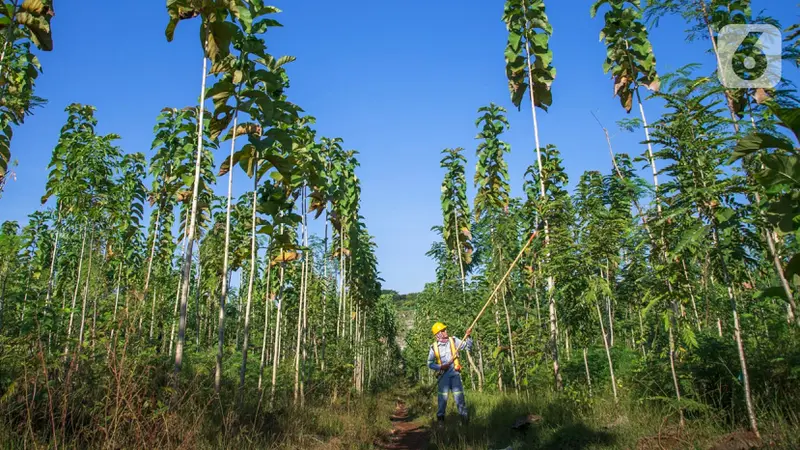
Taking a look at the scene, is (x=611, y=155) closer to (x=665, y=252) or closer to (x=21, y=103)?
(x=665, y=252)

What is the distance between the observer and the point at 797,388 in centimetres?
591

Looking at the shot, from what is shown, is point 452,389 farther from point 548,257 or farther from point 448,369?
point 548,257

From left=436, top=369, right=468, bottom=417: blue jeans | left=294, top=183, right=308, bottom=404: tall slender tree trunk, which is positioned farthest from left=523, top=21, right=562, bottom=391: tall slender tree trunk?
left=294, top=183, right=308, bottom=404: tall slender tree trunk

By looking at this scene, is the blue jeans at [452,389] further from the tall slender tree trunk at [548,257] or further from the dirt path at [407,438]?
the tall slender tree trunk at [548,257]

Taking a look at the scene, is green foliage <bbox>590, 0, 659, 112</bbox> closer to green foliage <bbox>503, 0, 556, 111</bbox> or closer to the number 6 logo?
green foliage <bbox>503, 0, 556, 111</bbox>

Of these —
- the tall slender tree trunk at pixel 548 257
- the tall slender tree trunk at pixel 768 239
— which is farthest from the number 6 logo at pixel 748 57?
the tall slender tree trunk at pixel 548 257

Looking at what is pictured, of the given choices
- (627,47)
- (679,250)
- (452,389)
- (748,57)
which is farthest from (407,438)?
(627,47)

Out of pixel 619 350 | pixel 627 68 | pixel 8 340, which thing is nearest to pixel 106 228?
pixel 8 340

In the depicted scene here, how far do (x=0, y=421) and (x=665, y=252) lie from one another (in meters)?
8.68

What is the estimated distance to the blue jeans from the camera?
9.56m

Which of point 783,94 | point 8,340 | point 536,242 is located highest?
point 783,94

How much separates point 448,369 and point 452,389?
465mm

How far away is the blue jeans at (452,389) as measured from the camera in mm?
9562

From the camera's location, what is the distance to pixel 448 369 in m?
9.66
